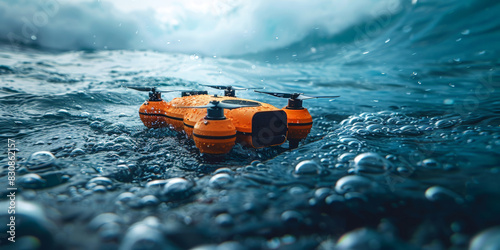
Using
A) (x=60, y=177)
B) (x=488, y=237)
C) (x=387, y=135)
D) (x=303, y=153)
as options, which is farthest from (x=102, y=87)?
(x=488, y=237)

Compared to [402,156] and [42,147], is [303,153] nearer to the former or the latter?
[402,156]

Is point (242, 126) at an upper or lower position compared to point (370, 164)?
upper

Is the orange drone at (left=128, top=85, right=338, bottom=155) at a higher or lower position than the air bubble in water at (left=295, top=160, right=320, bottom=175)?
higher

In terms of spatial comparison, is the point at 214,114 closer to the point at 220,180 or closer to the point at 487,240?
the point at 220,180

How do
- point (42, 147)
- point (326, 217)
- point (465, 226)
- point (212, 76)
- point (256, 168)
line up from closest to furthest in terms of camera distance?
point (465, 226)
point (326, 217)
point (256, 168)
point (42, 147)
point (212, 76)

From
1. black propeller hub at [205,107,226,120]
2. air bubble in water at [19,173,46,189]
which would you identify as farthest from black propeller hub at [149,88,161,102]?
air bubble in water at [19,173,46,189]

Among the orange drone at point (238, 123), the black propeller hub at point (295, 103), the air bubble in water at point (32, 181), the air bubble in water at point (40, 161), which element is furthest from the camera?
the black propeller hub at point (295, 103)

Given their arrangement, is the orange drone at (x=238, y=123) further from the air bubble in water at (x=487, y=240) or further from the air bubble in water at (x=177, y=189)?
the air bubble in water at (x=487, y=240)

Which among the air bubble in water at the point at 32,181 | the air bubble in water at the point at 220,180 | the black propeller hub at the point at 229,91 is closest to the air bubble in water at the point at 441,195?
the air bubble in water at the point at 220,180

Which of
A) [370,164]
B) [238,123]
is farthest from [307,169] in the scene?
[238,123]

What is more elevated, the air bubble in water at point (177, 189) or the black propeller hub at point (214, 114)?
the black propeller hub at point (214, 114)

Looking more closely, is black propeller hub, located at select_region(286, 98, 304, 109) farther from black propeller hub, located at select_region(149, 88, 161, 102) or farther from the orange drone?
black propeller hub, located at select_region(149, 88, 161, 102)
